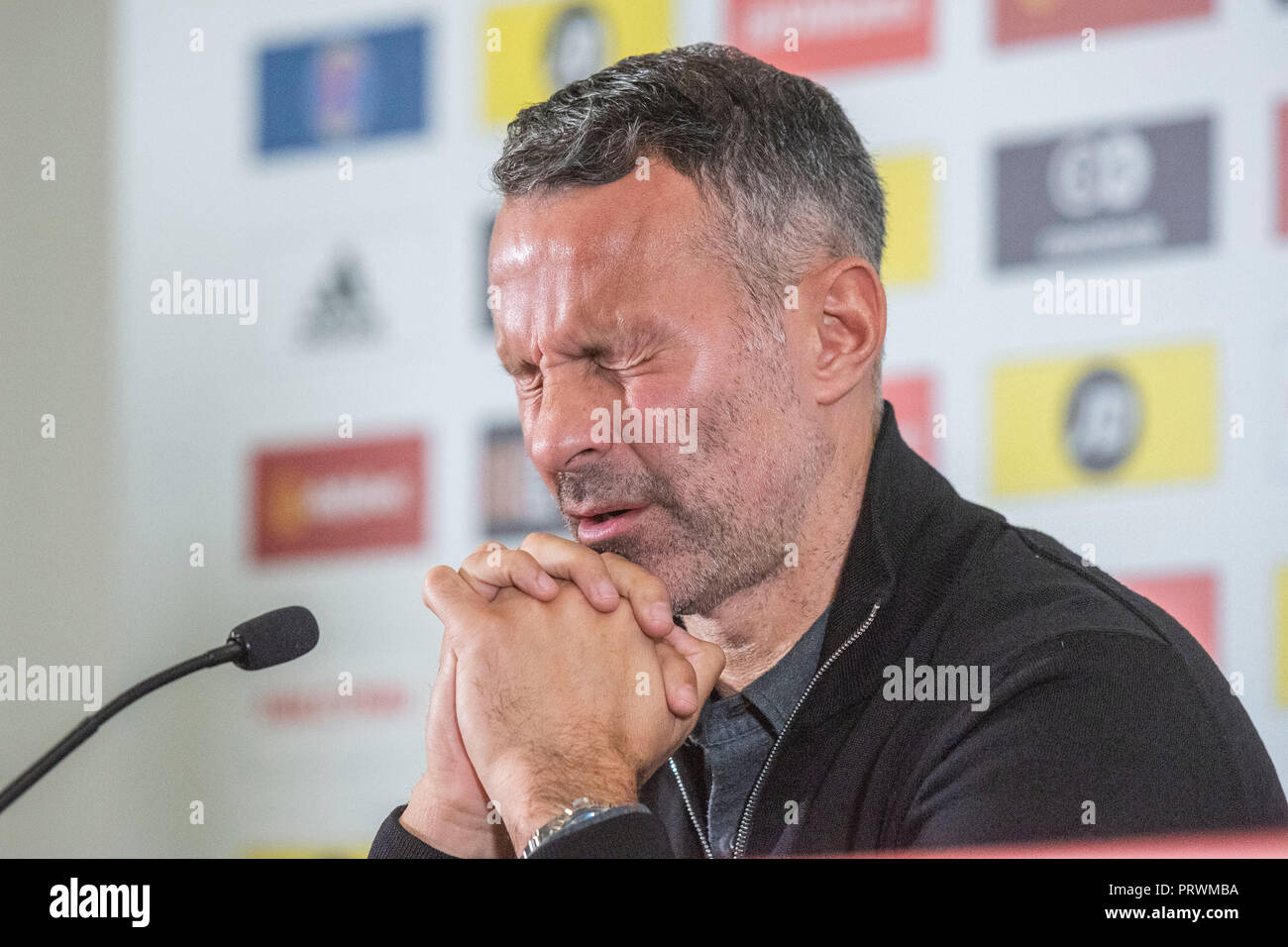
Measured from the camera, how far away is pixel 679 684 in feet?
4.78

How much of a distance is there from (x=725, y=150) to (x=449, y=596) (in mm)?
662

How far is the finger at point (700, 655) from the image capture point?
151 cm

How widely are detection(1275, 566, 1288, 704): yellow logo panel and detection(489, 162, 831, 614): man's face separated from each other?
38.0 inches

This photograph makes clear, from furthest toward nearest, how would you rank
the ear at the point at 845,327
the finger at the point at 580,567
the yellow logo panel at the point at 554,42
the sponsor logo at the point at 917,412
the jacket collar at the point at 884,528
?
the yellow logo panel at the point at 554,42 → the sponsor logo at the point at 917,412 → the ear at the point at 845,327 → the jacket collar at the point at 884,528 → the finger at the point at 580,567

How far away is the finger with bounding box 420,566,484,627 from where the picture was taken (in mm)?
1503

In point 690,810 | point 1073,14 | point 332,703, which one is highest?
point 1073,14

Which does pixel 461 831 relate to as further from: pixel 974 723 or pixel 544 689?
pixel 974 723

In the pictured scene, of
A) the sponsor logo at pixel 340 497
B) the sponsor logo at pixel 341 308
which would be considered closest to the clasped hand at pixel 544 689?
the sponsor logo at pixel 340 497

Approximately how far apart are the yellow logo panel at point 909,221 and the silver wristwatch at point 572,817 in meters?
1.52

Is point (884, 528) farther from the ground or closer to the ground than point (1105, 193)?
closer to the ground
